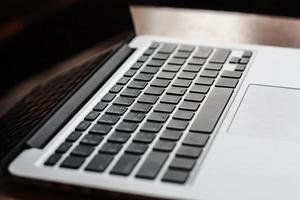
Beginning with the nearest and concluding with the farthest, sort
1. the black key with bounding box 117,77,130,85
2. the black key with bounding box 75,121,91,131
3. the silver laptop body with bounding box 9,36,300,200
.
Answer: the silver laptop body with bounding box 9,36,300,200 < the black key with bounding box 75,121,91,131 < the black key with bounding box 117,77,130,85

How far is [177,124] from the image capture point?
58 centimetres

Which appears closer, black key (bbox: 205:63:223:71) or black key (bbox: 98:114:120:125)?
black key (bbox: 98:114:120:125)

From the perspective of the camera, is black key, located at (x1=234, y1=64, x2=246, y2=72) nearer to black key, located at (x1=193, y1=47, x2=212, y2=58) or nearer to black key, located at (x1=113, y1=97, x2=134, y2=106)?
black key, located at (x1=193, y1=47, x2=212, y2=58)

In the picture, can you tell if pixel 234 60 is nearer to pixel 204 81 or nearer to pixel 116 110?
pixel 204 81

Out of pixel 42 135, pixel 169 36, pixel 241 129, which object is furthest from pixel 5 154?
pixel 169 36

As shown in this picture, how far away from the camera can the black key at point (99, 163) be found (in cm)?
52

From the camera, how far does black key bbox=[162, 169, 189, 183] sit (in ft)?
1.62

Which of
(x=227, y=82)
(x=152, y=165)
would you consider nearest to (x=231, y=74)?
(x=227, y=82)

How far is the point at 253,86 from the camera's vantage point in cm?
66

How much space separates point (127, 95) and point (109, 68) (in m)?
0.09

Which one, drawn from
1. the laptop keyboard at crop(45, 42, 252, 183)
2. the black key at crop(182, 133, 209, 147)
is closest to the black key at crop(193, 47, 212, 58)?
the laptop keyboard at crop(45, 42, 252, 183)

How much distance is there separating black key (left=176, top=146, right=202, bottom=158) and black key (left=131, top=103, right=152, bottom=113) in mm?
95

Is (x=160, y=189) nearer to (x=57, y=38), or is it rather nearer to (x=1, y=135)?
(x=1, y=135)

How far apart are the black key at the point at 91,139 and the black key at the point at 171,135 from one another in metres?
0.07
